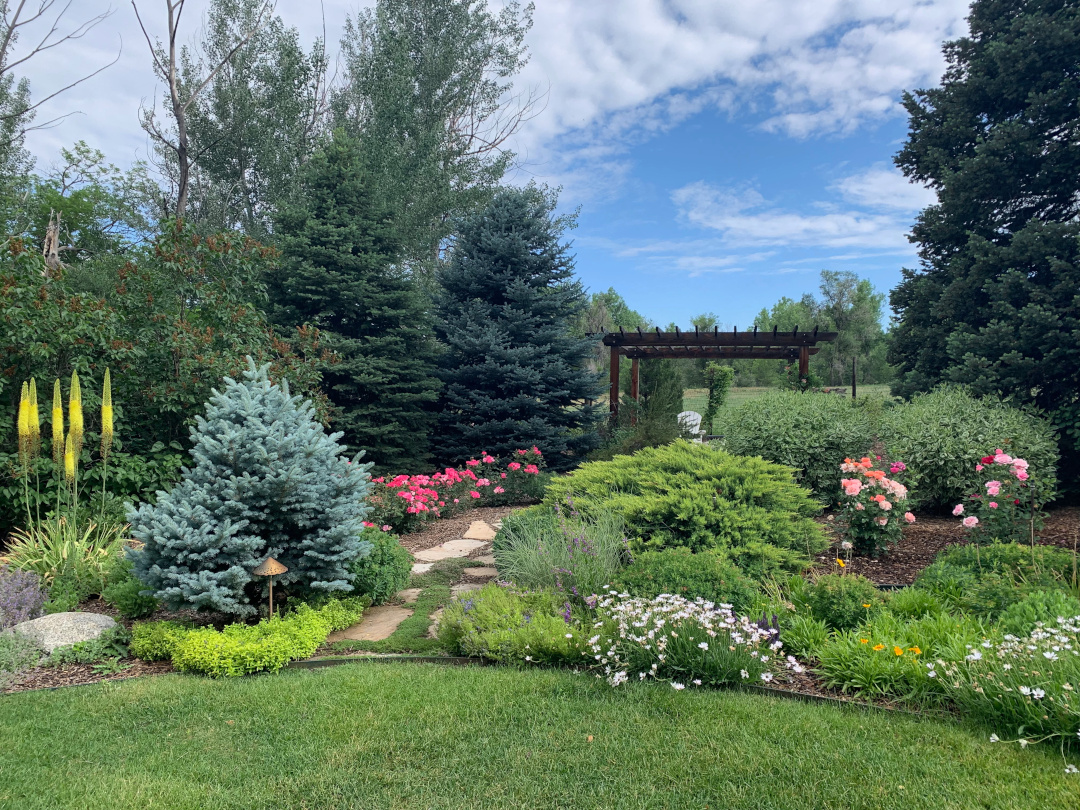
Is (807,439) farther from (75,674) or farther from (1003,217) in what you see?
(75,674)

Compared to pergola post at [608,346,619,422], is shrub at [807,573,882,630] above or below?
below

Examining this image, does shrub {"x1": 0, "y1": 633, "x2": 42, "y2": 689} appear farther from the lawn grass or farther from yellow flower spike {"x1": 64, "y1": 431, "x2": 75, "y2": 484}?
the lawn grass

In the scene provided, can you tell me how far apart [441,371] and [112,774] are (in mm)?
8550

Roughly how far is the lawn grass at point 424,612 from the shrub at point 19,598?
224 centimetres

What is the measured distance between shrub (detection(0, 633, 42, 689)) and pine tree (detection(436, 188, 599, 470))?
6953 mm

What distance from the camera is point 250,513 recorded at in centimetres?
413

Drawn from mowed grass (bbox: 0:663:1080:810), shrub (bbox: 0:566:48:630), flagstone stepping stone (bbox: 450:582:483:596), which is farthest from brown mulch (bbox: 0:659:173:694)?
flagstone stepping stone (bbox: 450:582:483:596)

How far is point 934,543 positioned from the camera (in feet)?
20.1

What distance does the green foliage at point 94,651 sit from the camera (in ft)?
13.0

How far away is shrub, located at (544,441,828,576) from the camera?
486cm

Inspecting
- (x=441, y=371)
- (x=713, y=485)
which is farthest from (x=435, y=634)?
(x=441, y=371)

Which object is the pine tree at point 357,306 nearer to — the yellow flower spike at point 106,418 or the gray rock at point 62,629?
the yellow flower spike at point 106,418

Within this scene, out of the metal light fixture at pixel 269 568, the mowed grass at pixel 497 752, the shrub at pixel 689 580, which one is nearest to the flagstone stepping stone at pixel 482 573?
the shrub at pixel 689 580

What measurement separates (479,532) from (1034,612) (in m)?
5.16
